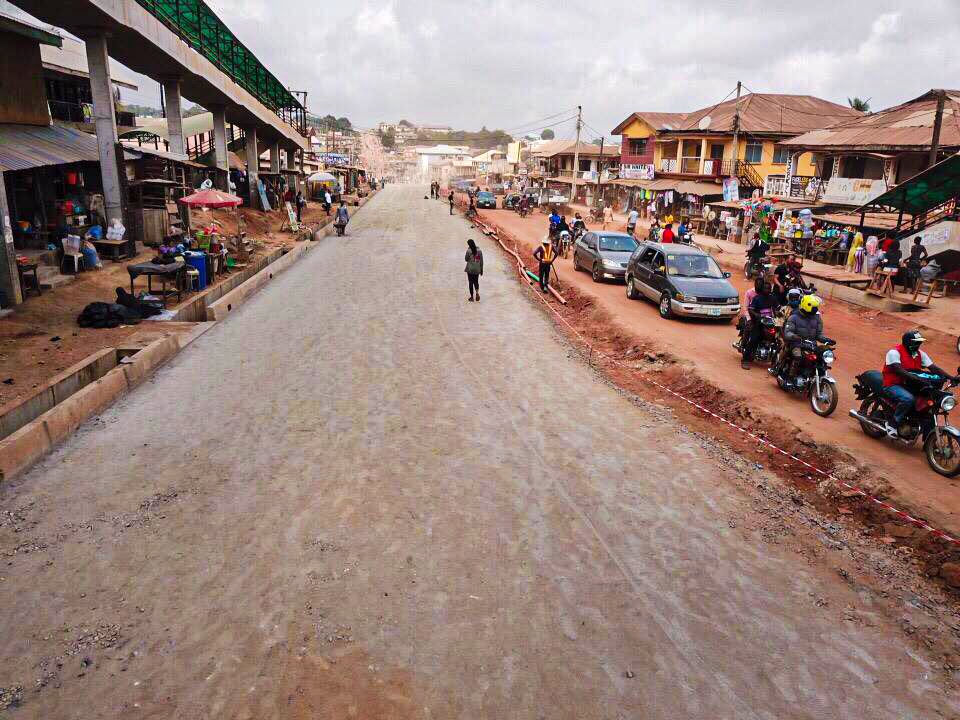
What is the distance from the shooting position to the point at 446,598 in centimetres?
504

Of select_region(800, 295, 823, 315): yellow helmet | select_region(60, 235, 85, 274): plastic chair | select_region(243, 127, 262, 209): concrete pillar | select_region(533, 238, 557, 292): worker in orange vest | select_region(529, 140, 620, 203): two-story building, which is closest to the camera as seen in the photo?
select_region(800, 295, 823, 315): yellow helmet

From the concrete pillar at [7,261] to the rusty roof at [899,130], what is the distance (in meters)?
27.4

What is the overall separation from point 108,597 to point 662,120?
170 feet

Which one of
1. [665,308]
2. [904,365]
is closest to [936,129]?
[665,308]

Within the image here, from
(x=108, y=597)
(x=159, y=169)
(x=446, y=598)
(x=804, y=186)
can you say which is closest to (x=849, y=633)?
(x=446, y=598)

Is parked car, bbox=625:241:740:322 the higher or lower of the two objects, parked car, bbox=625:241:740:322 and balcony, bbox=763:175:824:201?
the lower

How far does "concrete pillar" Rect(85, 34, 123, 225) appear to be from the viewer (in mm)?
18359

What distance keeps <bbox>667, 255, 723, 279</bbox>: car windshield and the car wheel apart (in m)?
0.80

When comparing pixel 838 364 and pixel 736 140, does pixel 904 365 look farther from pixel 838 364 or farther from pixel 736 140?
pixel 736 140

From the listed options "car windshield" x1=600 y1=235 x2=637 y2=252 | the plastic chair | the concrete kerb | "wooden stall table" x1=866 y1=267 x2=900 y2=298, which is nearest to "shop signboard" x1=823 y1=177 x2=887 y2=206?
"wooden stall table" x1=866 y1=267 x2=900 y2=298

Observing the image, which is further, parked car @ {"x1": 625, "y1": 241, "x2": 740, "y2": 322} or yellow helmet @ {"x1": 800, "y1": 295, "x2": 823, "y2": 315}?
parked car @ {"x1": 625, "y1": 241, "x2": 740, "y2": 322}

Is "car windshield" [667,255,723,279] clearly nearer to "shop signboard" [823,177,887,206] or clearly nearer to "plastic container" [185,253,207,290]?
"plastic container" [185,253,207,290]

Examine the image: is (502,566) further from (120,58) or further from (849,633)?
(120,58)

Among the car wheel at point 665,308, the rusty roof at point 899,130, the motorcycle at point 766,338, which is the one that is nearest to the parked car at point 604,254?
the car wheel at point 665,308
